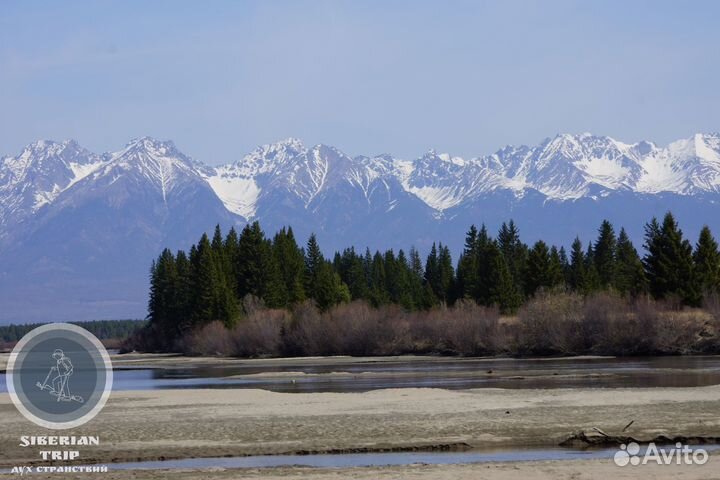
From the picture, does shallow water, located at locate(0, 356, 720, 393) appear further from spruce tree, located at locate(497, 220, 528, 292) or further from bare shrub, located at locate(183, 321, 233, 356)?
spruce tree, located at locate(497, 220, 528, 292)

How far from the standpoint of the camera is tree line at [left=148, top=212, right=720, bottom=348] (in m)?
106

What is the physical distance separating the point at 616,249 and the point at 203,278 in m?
59.8

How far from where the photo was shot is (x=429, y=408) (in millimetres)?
45344

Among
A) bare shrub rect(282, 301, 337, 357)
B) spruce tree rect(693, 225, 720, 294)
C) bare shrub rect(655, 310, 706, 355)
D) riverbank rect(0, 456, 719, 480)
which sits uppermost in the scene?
spruce tree rect(693, 225, 720, 294)

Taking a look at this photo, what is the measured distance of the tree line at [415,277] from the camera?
349ft

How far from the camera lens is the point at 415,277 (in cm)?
17862

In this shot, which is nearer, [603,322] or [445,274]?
[603,322]

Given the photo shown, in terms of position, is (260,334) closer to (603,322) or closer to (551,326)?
(551,326)

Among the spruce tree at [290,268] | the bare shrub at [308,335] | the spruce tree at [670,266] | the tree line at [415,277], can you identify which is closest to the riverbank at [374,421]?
the spruce tree at [670,266]

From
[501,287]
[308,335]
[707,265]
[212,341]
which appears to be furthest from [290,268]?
[707,265]

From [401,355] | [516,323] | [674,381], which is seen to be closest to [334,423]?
[674,381]

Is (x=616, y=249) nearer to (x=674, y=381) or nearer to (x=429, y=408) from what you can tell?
(x=674, y=381)

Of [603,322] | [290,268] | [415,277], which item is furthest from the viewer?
[415,277]

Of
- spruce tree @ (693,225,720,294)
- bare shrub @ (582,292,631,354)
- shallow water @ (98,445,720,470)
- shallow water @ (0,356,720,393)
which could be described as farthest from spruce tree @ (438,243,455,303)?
shallow water @ (98,445,720,470)
